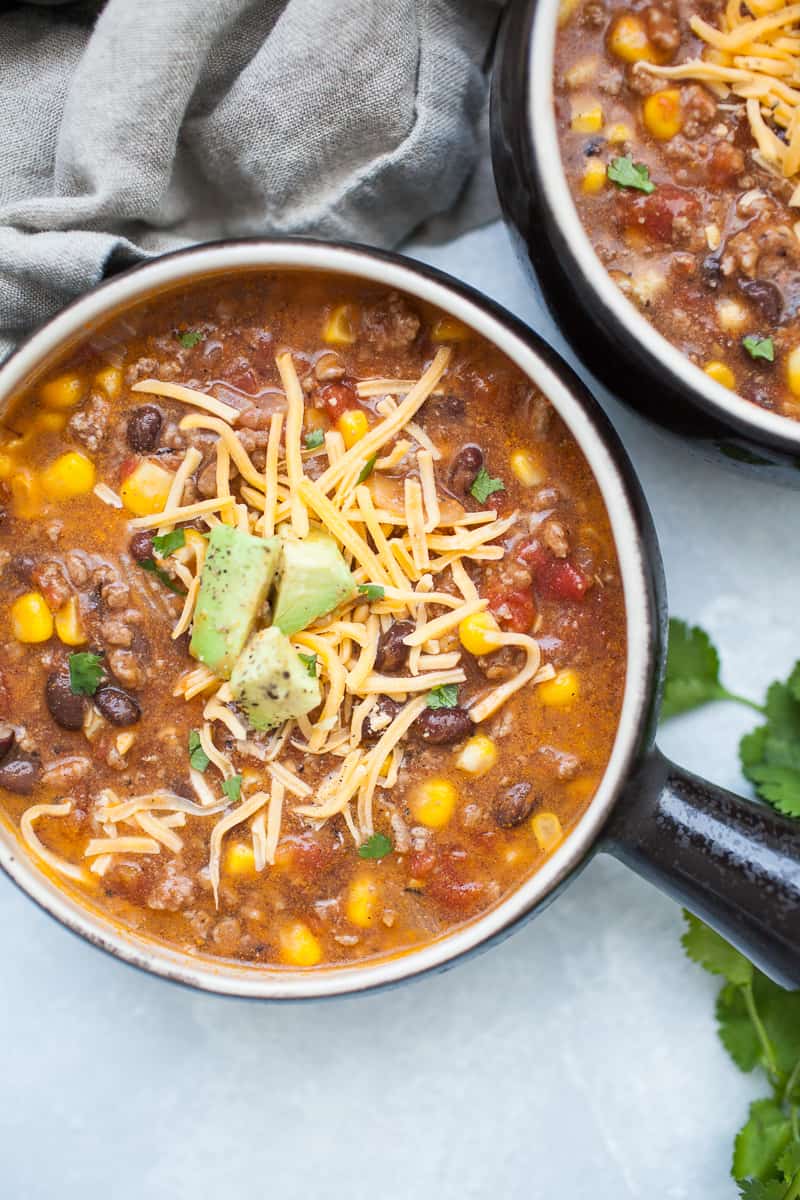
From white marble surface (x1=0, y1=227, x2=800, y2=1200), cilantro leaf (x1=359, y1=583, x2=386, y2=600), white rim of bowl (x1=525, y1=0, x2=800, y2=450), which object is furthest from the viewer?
white marble surface (x1=0, y1=227, x2=800, y2=1200)

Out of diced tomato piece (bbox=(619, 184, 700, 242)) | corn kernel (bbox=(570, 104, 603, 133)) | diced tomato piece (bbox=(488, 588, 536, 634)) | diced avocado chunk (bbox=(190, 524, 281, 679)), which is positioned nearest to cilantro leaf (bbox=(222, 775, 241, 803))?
diced avocado chunk (bbox=(190, 524, 281, 679))

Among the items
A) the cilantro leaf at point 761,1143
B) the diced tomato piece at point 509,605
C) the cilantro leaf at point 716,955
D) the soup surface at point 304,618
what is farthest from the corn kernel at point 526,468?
the cilantro leaf at point 761,1143

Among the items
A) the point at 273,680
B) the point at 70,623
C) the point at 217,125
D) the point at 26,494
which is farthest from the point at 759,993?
the point at 217,125

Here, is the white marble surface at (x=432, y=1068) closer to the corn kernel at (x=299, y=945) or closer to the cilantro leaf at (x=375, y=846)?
the corn kernel at (x=299, y=945)

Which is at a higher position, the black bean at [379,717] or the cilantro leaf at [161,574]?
the cilantro leaf at [161,574]

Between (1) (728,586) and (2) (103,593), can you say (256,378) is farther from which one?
(1) (728,586)

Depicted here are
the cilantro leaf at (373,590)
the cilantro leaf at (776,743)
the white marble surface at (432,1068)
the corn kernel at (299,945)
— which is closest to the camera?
the cilantro leaf at (373,590)

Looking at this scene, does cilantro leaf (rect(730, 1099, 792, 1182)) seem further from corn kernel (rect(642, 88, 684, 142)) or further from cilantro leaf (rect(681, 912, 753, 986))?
corn kernel (rect(642, 88, 684, 142))
